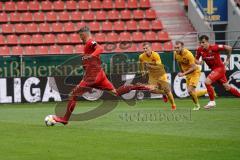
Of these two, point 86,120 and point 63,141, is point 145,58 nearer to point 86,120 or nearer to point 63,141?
point 86,120

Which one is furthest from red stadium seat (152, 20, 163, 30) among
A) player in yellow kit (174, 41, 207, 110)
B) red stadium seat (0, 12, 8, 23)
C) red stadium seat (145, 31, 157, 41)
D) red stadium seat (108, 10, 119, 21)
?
player in yellow kit (174, 41, 207, 110)

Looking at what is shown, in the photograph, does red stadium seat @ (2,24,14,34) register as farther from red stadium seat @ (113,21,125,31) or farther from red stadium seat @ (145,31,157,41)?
red stadium seat @ (145,31,157,41)

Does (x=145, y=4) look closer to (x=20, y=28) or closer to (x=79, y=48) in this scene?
(x=79, y=48)

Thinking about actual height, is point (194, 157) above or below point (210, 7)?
below

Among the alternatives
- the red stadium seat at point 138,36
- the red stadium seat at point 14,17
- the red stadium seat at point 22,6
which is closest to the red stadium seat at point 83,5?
the red stadium seat at point 22,6

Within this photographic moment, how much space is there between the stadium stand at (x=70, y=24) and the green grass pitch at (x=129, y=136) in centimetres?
985

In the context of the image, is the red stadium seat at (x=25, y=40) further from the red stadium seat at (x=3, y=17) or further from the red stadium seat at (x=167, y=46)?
the red stadium seat at (x=167, y=46)

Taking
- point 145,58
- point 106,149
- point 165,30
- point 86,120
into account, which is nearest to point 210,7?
point 165,30

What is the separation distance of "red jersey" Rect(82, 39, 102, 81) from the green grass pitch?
3.74ft

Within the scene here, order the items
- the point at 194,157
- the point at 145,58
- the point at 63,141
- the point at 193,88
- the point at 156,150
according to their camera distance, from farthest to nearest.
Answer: the point at 145,58, the point at 193,88, the point at 63,141, the point at 156,150, the point at 194,157

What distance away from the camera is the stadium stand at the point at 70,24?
29.2 metres

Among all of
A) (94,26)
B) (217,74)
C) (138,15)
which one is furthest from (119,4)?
(217,74)

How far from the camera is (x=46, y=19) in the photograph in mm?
30438

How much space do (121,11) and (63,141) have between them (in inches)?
767
